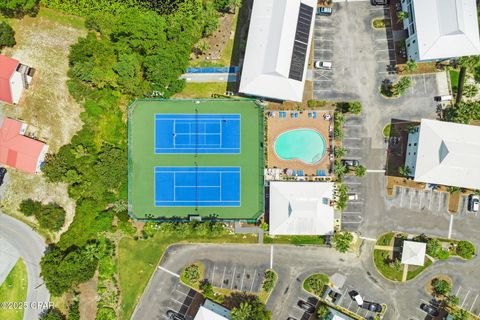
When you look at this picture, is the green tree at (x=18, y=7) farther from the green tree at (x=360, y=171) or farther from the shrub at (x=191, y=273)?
the green tree at (x=360, y=171)

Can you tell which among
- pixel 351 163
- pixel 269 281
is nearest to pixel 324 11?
pixel 351 163

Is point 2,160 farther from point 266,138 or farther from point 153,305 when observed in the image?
point 266,138

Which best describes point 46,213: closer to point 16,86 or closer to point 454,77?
point 16,86

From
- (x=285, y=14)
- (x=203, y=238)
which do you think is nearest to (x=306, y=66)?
(x=285, y=14)

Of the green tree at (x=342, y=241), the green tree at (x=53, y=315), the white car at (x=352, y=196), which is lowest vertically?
the green tree at (x=53, y=315)

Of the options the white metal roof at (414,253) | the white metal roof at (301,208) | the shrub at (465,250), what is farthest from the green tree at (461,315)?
the white metal roof at (301,208)

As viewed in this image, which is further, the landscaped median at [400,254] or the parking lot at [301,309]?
the parking lot at [301,309]
